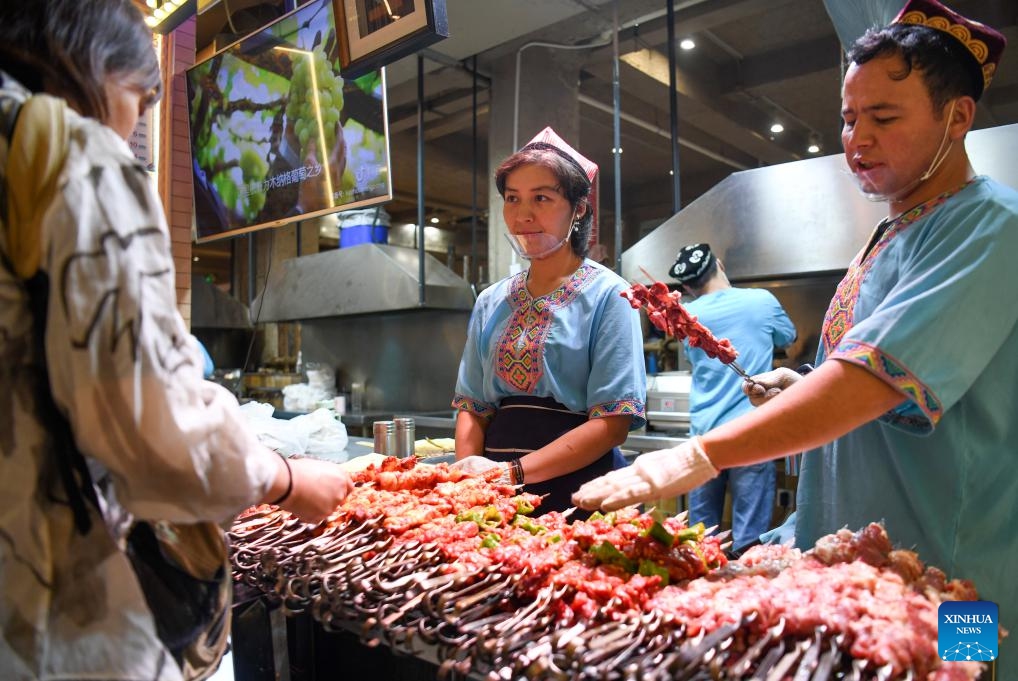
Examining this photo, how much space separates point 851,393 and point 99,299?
137cm

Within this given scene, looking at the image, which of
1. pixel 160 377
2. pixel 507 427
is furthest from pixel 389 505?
pixel 160 377

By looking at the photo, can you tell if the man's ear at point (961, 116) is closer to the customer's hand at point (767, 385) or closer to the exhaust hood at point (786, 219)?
the customer's hand at point (767, 385)

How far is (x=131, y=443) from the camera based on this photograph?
1.00m

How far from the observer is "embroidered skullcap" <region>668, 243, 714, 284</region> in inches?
199

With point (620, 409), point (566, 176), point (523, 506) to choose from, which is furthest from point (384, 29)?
point (523, 506)

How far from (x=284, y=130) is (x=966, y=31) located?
3898 millimetres

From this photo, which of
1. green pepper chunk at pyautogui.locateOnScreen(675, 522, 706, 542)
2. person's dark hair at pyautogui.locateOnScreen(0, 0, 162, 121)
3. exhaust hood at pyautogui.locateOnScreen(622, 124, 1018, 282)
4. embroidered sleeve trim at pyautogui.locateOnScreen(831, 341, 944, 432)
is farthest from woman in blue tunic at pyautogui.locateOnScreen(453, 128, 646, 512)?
exhaust hood at pyautogui.locateOnScreen(622, 124, 1018, 282)

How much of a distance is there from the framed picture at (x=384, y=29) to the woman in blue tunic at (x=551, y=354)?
3.25 feet

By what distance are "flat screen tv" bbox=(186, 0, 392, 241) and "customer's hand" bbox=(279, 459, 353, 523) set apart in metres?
2.79

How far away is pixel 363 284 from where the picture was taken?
7160 millimetres

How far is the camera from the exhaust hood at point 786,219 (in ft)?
15.3

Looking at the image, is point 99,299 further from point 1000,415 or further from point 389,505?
point 1000,415

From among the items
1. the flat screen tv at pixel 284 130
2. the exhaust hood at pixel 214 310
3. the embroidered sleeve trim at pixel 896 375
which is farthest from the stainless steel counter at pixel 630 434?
the exhaust hood at pixel 214 310

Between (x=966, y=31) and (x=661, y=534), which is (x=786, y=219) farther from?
(x=661, y=534)
